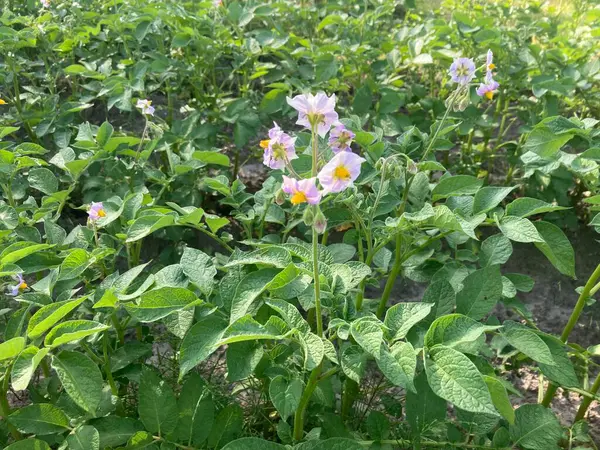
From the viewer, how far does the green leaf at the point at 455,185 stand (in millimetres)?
1331

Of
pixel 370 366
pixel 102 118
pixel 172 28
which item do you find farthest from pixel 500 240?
pixel 102 118

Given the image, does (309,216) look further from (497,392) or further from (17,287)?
(17,287)

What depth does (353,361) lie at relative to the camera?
105cm

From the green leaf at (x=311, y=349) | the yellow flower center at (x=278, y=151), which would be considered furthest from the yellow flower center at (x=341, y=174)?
the green leaf at (x=311, y=349)

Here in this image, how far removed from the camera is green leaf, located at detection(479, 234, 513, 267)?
1291 millimetres

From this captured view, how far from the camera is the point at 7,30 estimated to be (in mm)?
2223

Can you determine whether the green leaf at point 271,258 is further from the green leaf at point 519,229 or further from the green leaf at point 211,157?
the green leaf at point 211,157

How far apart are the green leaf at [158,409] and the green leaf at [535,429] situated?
0.69m

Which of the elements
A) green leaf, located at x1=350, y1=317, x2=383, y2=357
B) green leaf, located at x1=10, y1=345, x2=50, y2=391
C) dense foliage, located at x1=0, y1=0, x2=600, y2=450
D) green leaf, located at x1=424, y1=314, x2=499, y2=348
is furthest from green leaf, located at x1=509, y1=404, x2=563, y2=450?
green leaf, located at x1=10, y1=345, x2=50, y2=391

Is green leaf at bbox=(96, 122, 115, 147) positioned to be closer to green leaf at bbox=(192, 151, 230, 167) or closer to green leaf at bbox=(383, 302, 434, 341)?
green leaf at bbox=(192, 151, 230, 167)

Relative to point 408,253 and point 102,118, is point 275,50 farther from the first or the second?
point 408,253

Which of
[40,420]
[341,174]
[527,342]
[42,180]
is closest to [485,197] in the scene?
[527,342]

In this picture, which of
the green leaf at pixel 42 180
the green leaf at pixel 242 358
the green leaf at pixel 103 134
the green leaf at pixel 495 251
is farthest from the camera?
the green leaf at pixel 103 134

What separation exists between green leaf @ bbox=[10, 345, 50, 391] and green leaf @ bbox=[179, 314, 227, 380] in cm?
23
